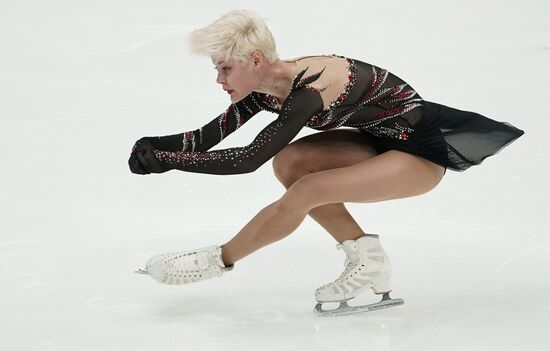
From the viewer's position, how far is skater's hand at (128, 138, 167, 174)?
3117 mm

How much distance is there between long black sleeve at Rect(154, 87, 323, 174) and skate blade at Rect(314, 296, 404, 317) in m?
0.58

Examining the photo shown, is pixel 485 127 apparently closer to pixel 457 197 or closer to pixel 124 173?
pixel 457 197

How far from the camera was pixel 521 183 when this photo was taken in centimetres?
484

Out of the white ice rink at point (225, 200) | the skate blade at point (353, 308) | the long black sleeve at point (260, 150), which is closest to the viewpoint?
the long black sleeve at point (260, 150)

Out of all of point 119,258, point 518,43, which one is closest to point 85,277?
point 119,258

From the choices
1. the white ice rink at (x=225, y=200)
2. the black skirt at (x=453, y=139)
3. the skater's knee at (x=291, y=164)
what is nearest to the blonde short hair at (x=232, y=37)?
the skater's knee at (x=291, y=164)

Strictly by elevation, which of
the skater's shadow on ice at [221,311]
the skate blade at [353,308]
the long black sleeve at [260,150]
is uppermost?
the long black sleeve at [260,150]

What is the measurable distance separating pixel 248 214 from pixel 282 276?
35.6 inches

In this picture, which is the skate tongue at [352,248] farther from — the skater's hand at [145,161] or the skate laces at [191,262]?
the skater's hand at [145,161]

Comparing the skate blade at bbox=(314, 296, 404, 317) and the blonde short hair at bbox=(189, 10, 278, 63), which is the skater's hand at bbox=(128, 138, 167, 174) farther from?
the skate blade at bbox=(314, 296, 404, 317)

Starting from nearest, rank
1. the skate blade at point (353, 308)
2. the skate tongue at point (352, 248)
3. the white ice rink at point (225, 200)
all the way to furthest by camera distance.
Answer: the white ice rink at point (225, 200), the skate blade at point (353, 308), the skate tongue at point (352, 248)

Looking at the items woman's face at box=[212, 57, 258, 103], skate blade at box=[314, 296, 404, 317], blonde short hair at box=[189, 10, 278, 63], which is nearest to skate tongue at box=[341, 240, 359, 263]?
skate blade at box=[314, 296, 404, 317]

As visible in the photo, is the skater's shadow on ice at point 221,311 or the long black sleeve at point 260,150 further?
the skater's shadow on ice at point 221,311

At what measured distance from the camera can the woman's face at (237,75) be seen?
3160mm
